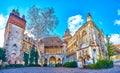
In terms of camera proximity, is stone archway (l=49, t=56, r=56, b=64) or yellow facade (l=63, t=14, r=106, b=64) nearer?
yellow facade (l=63, t=14, r=106, b=64)

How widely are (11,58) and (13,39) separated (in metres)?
5.48

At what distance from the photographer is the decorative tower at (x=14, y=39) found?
41378mm

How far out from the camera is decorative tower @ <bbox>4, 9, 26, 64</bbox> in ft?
136

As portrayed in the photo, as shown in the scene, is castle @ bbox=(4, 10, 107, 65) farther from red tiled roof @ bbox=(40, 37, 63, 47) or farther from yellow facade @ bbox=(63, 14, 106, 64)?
red tiled roof @ bbox=(40, 37, 63, 47)

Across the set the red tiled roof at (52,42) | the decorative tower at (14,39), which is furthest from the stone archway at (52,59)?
the decorative tower at (14,39)

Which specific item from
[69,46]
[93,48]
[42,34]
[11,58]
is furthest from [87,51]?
[11,58]

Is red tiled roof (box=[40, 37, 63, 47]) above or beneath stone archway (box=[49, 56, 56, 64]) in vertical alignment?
above

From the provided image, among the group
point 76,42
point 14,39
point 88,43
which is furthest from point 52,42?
point 88,43

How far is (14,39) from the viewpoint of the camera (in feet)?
142

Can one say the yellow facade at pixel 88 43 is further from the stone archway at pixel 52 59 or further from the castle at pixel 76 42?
the stone archway at pixel 52 59


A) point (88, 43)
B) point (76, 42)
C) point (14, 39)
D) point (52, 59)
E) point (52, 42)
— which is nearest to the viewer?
point (88, 43)

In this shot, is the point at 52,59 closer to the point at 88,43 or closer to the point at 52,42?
the point at 52,42

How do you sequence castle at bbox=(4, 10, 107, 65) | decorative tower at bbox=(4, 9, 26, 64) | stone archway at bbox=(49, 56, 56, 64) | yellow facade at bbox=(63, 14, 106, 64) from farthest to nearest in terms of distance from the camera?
stone archway at bbox=(49, 56, 56, 64) < decorative tower at bbox=(4, 9, 26, 64) < castle at bbox=(4, 10, 107, 65) < yellow facade at bbox=(63, 14, 106, 64)

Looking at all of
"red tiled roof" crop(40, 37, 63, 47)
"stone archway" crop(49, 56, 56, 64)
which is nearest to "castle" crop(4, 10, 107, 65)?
"stone archway" crop(49, 56, 56, 64)
